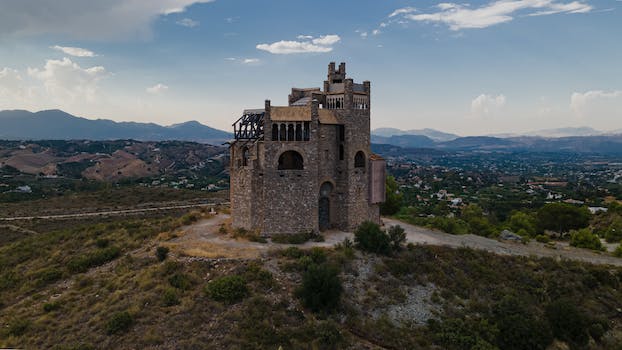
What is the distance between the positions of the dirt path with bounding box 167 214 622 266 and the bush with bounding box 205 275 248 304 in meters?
3.74

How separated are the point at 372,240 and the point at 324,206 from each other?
7946mm

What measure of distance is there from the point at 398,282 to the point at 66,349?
68.2 ft

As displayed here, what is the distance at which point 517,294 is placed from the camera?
28484mm

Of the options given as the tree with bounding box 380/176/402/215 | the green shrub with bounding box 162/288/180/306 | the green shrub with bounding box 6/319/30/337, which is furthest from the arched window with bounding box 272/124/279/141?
the tree with bounding box 380/176/402/215

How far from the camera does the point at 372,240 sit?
30.8 metres

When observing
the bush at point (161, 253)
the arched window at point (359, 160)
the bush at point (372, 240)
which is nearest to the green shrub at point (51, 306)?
the bush at point (161, 253)

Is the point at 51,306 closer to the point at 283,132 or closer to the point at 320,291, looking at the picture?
the point at 320,291

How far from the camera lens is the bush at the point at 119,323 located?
22359 millimetres

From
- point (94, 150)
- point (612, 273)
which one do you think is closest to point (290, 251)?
point (612, 273)

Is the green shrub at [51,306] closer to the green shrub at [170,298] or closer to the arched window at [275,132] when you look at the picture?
the green shrub at [170,298]

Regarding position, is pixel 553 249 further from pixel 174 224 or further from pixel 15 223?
pixel 15 223

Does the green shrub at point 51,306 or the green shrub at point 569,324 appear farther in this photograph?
the green shrub at point 51,306

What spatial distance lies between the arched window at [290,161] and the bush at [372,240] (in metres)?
9.34

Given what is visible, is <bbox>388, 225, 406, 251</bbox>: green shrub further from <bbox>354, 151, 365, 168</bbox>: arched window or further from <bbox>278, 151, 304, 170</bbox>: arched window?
<bbox>278, 151, 304, 170</bbox>: arched window
